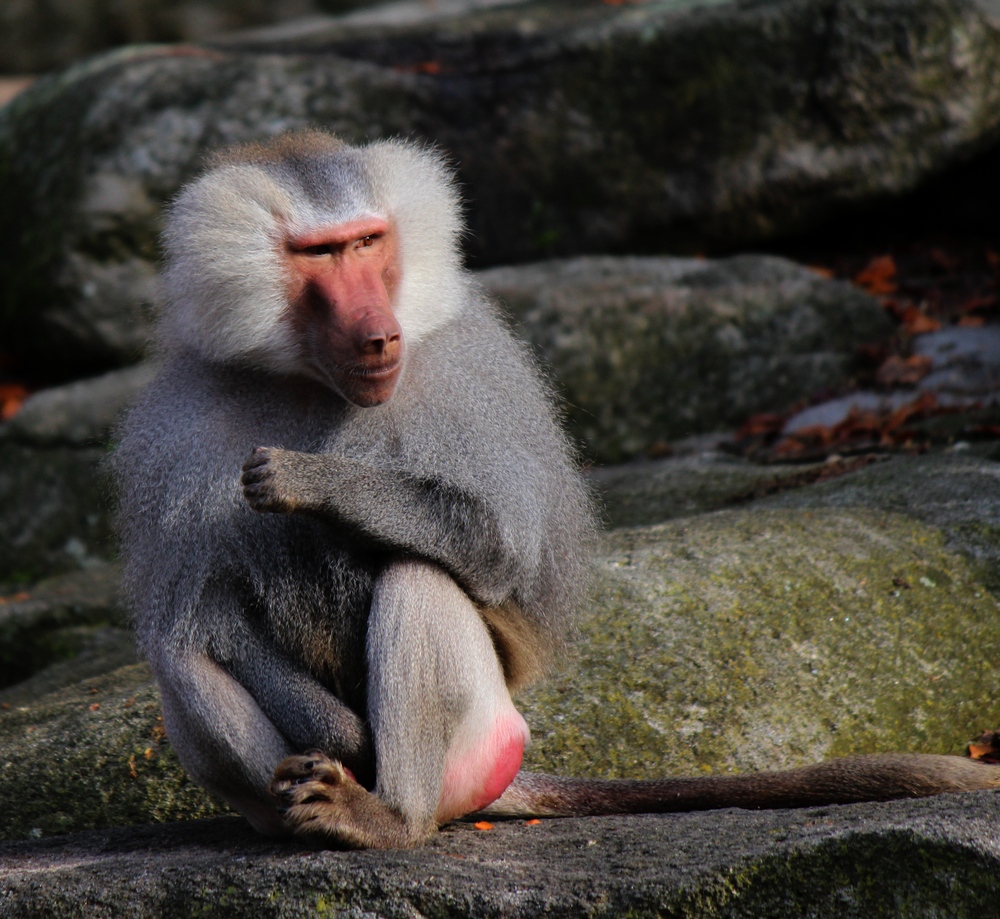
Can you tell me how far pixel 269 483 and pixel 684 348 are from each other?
5701mm

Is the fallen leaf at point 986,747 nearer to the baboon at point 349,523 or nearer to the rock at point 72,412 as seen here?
the baboon at point 349,523

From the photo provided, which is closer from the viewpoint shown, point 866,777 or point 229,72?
point 866,777

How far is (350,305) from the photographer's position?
369 cm

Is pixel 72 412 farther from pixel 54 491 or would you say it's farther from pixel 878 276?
pixel 878 276

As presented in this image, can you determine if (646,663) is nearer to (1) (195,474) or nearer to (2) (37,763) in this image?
(1) (195,474)

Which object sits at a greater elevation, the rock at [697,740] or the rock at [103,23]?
the rock at [103,23]

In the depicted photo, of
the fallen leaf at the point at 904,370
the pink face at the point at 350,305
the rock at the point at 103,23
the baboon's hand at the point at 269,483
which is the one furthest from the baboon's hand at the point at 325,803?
the rock at the point at 103,23

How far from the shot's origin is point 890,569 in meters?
5.11

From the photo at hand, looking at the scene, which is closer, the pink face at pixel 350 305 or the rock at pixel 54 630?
the pink face at pixel 350 305

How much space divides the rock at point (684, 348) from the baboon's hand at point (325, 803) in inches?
208

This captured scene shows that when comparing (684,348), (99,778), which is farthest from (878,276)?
(99,778)

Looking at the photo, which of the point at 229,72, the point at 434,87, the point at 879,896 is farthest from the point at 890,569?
the point at 229,72

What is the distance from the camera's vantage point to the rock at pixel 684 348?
28.0 feet

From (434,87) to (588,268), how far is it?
2.28 meters
